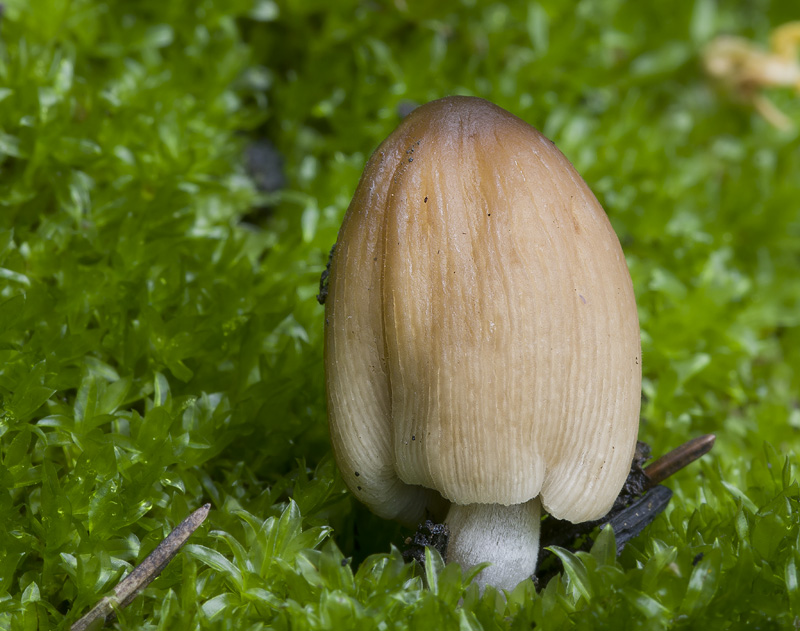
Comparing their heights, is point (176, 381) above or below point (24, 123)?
below

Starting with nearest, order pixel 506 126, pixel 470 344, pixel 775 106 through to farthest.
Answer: pixel 470 344 → pixel 506 126 → pixel 775 106

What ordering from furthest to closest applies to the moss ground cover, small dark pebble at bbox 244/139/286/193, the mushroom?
small dark pebble at bbox 244/139/286/193 < the moss ground cover < the mushroom

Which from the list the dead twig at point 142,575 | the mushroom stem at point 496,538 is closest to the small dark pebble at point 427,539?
the mushroom stem at point 496,538

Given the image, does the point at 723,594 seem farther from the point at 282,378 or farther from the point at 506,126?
the point at 282,378

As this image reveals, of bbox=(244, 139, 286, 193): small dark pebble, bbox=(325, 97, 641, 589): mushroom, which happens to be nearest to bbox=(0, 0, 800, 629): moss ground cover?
bbox=(244, 139, 286, 193): small dark pebble

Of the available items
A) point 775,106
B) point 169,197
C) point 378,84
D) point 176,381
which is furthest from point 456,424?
point 775,106

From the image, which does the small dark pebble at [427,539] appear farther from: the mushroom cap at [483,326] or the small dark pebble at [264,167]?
the small dark pebble at [264,167]

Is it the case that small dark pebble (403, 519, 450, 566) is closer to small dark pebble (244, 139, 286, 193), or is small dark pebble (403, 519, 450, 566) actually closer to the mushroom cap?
the mushroom cap
